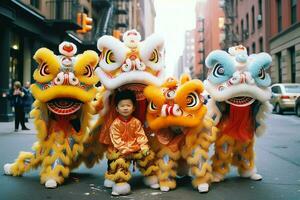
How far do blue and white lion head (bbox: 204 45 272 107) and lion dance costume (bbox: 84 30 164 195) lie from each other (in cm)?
83

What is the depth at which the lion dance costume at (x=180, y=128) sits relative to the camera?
5.55 meters

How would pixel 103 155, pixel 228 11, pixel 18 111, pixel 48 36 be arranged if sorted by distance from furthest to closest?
pixel 228 11, pixel 48 36, pixel 18 111, pixel 103 155

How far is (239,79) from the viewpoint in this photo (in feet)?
19.1

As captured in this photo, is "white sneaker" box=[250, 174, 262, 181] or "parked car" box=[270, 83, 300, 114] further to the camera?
"parked car" box=[270, 83, 300, 114]

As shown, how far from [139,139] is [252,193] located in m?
1.71

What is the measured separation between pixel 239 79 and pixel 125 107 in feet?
5.49

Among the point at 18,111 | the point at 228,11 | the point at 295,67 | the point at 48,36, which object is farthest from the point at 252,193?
the point at 228,11

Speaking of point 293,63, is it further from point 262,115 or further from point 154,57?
point 154,57

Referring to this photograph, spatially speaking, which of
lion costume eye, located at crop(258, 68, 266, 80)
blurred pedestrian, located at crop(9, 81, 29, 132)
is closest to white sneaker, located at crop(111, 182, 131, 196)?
lion costume eye, located at crop(258, 68, 266, 80)

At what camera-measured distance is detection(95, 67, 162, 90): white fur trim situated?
5.72m

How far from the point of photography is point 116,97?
19.4 ft

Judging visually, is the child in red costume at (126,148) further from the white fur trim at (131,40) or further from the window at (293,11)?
the window at (293,11)

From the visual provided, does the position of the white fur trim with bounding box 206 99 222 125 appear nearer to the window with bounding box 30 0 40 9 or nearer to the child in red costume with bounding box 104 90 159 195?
the child in red costume with bounding box 104 90 159 195

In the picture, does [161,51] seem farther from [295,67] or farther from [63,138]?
[295,67]
